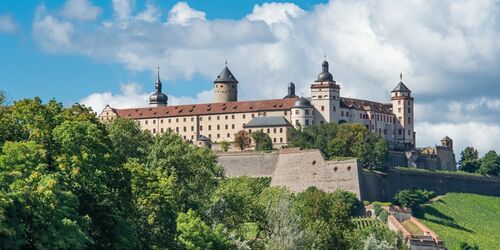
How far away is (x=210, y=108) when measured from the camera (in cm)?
14200

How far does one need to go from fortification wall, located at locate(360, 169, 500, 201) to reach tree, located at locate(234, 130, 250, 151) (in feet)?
57.5

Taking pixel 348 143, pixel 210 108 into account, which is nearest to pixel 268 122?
pixel 210 108

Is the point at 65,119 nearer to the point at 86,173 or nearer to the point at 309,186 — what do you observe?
the point at 86,173

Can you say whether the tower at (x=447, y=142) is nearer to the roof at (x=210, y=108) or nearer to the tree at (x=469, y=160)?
the tree at (x=469, y=160)

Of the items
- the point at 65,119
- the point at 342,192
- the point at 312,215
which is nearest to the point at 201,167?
the point at 312,215

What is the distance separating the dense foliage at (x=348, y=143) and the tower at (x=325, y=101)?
7.66 metres

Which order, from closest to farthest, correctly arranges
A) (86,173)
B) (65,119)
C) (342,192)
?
(86,173) → (65,119) → (342,192)

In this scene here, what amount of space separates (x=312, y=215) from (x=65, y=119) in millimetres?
21308

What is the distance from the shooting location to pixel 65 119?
145ft

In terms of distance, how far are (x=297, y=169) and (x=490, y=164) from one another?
29.7 meters

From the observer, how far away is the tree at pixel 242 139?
131000mm

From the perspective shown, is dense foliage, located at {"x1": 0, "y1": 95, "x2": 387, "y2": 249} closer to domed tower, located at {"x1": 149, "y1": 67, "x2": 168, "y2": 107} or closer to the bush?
the bush

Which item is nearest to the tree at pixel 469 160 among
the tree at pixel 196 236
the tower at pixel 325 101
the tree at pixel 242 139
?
the tower at pixel 325 101

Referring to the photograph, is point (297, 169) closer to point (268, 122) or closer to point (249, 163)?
point (249, 163)
